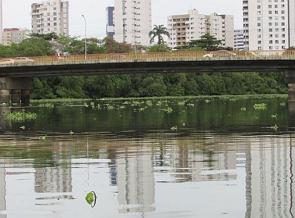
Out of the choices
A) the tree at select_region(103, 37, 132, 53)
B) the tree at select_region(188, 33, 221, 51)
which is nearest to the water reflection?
the tree at select_region(188, 33, 221, 51)

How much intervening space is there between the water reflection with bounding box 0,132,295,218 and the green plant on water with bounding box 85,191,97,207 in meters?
0.18

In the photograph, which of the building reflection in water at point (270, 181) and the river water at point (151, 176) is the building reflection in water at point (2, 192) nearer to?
the river water at point (151, 176)

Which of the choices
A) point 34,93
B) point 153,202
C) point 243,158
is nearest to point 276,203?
point 153,202

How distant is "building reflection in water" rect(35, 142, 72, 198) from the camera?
1755 cm

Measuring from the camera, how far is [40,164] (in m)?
23.0

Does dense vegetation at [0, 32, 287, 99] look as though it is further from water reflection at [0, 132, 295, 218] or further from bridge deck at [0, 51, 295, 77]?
water reflection at [0, 132, 295, 218]

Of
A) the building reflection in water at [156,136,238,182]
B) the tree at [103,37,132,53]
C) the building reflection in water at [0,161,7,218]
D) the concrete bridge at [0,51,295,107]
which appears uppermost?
the tree at [103,37,132,53]

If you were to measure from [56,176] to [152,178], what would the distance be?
2.76m

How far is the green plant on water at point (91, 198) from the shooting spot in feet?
50.0

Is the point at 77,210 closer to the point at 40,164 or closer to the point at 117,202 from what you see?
the point at 117,202

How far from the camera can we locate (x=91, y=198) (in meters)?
15.4

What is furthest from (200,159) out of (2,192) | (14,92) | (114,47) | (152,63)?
(114,47)

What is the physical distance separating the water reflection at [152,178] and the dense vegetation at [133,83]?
358 ft

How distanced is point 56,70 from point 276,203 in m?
84.1
